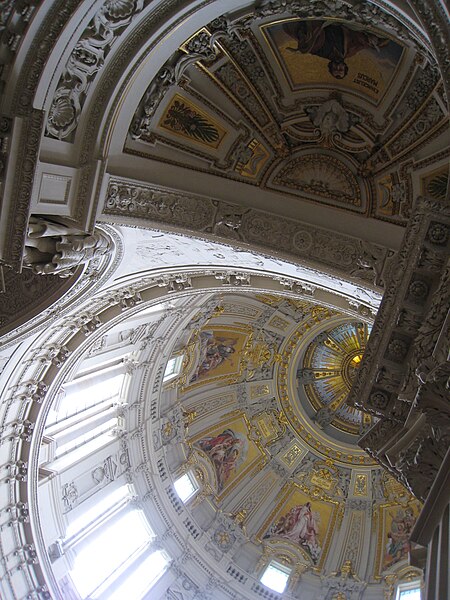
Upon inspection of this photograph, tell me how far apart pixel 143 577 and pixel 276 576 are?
6388mm

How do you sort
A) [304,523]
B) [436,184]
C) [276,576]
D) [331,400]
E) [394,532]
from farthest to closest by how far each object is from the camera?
[331,400], [304,523], [394,532], [276,576], [436,184]

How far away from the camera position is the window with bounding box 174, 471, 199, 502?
19.9 metres

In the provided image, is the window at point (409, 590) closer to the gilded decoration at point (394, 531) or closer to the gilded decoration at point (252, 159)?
the gilded decoration at point (394, 531)

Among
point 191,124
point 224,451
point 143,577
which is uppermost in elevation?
point 191,124

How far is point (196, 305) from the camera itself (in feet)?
50.9

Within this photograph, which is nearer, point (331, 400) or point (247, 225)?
point (247, 225)

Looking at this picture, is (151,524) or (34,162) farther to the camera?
(151,524)

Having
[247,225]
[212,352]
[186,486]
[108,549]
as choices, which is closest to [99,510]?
[108,549]

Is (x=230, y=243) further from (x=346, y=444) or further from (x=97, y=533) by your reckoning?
(x=346, y=444)

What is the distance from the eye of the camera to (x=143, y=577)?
16938 millimetres

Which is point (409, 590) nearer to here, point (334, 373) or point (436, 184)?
point (334, 373)

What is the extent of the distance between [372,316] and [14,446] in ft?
27.8

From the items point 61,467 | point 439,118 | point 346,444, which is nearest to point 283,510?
point 346,444

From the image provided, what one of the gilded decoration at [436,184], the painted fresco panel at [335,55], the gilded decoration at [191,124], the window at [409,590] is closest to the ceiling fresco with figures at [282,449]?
the window at [409,590]
